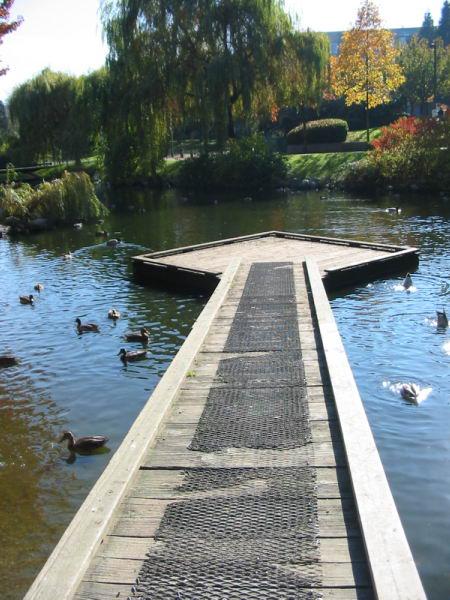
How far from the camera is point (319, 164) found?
128 ft

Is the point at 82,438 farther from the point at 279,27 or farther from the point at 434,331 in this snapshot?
the point at 279,27

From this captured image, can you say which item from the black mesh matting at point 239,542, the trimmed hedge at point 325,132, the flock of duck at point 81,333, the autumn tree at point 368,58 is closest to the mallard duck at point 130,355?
the flock of duck at point 81,333

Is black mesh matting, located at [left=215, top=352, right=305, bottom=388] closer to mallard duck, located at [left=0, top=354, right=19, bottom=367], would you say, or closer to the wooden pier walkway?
the wooden pier walkway

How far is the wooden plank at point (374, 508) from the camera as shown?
353 cm

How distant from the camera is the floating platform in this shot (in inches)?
546

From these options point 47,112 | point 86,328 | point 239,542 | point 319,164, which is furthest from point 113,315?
point 47,112

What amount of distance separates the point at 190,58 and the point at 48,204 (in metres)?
13.4

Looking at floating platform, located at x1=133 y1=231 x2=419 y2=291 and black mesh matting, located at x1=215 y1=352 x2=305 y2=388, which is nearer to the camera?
black mesh matting, located at x1=215 y1=352 x2=305 y2=388

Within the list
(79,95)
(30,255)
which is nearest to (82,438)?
(30,255)

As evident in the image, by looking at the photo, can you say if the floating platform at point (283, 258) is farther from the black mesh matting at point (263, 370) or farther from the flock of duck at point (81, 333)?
the black mesh matting at point (263, 370)

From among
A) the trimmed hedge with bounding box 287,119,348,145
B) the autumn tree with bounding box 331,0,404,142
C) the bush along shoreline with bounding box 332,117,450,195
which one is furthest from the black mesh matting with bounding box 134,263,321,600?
the trimmed hedge with bounding box 287,119,348,145

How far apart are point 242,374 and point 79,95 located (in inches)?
1426

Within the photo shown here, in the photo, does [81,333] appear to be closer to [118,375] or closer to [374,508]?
[118,375]

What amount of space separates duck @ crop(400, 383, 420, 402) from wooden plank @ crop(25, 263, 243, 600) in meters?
2.85
